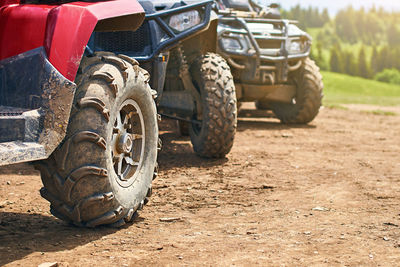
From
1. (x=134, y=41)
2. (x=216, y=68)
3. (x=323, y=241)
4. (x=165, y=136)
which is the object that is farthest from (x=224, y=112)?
(x=323, y=241)

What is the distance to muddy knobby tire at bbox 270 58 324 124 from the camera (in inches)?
386

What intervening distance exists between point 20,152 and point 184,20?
3.09m

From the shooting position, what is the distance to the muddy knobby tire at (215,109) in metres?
6.13

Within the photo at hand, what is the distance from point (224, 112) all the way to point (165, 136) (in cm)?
212

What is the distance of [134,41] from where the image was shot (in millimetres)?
5504

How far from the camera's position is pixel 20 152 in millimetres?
2926

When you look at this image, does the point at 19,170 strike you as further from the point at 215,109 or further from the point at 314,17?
the point at 314,17

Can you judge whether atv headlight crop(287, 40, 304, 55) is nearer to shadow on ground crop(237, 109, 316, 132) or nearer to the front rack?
shadow on ground crop(237, 109, 316, 132)

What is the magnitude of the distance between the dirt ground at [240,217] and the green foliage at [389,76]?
84694mm

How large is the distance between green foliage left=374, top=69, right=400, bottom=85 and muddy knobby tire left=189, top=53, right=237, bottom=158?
85456 millimetres

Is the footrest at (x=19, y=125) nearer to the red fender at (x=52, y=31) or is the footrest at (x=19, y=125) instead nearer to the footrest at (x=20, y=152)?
the footrest at (x=20, y=152)

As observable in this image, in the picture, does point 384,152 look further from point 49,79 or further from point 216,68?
point 49,79

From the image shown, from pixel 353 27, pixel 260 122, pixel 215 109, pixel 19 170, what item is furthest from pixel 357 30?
pixel 19 170

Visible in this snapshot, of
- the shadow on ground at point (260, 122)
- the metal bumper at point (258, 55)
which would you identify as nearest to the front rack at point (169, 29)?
the metal bumper at point (258, 55)
